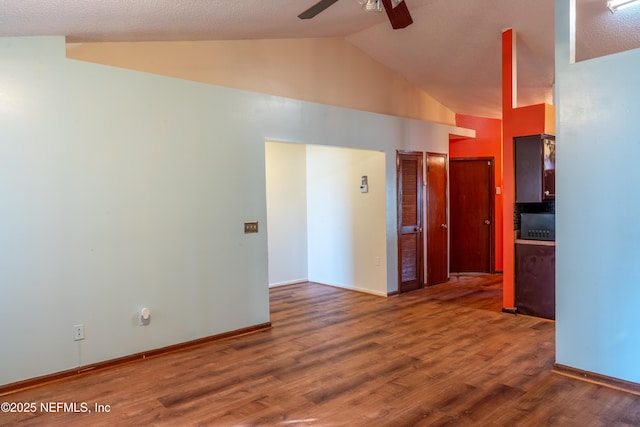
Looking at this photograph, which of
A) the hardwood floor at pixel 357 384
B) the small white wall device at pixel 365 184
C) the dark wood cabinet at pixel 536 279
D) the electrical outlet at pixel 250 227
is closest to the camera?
the hardwood floor at pixel 357 384

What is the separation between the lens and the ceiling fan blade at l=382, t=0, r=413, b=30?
290cm

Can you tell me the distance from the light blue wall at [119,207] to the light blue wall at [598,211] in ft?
8.82

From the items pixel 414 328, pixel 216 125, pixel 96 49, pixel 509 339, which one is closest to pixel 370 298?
pixel 414 328

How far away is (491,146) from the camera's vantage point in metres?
7.41

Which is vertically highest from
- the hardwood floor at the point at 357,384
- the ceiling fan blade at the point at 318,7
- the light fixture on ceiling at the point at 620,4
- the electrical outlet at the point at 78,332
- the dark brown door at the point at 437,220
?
the light fixture on ceiling at the point at 620,4

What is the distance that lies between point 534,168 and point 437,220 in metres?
2.10

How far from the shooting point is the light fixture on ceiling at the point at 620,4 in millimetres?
3520

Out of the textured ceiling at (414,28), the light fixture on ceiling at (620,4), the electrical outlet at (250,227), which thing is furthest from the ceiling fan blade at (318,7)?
the light fixture on ceiling at (620,4)

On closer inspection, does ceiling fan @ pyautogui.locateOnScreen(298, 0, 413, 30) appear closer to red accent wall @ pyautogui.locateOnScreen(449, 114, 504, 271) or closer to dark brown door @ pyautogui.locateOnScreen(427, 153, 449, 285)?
dark brown door @ pyautogui.locateOnScreen(427, 153, 449, 285)

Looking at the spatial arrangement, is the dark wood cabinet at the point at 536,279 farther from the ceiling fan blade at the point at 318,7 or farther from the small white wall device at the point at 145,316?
the small white wall device at the point at 145,316

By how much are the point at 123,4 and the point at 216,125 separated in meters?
1.43

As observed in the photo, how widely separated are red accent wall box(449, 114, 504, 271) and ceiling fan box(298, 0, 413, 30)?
4586 millimetres

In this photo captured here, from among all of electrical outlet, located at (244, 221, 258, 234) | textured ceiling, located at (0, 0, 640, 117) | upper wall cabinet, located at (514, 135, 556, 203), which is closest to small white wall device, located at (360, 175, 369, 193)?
textured ceiling, located at (0, 0, 640, 117)

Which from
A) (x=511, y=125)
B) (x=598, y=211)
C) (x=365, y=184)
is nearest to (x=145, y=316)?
(x=365, y=184)
